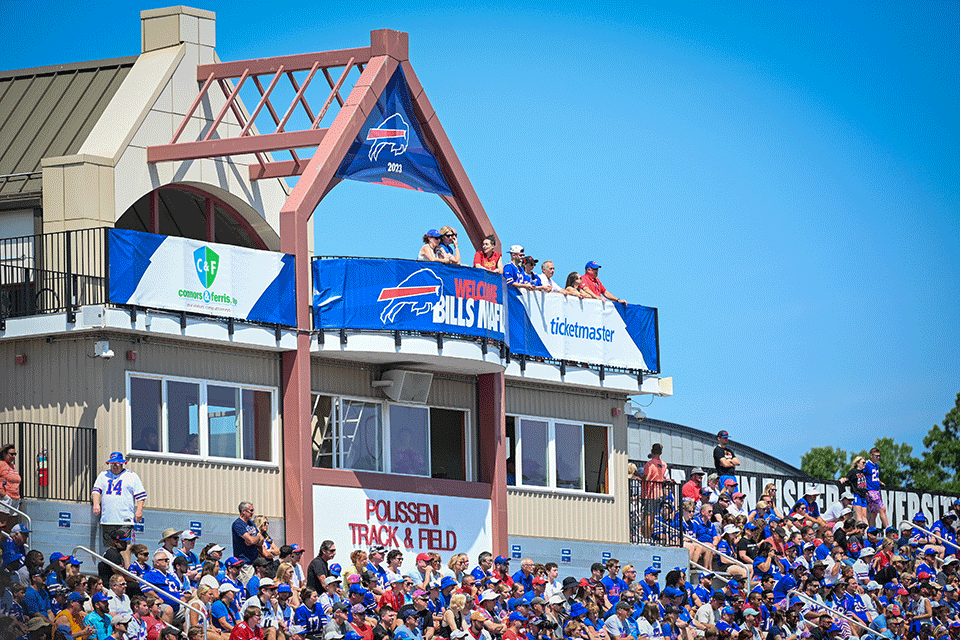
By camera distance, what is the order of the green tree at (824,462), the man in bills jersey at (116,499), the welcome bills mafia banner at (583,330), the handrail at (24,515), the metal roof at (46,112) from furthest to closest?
the green tree at (824,462)
the welcome bills mafia banner at (583,330)
the metal roof at (46,112)
the man in bills jersey at (116,499)
the handrail at (24,515)

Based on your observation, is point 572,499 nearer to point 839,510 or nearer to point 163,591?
point 839,510

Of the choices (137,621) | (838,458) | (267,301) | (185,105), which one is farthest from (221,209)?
(838,458)

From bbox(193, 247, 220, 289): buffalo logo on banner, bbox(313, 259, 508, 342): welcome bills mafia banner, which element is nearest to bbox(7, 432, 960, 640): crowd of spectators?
bbox(193, 247, 220, 289): buffalo logo on banner

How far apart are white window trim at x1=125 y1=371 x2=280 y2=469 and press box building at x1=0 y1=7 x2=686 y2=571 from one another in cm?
4

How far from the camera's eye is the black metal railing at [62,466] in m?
25.2

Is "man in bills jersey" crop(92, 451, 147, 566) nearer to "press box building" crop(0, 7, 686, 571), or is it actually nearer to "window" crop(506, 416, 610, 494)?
"press box building" crop(0, 7, 686, 571)

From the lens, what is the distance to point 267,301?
2736 cm

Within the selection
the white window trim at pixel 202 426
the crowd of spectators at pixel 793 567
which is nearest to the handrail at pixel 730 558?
the crowd of spectators at pixel 793 567

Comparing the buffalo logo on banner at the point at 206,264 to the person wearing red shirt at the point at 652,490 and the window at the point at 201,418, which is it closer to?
the window at the point at 201,418

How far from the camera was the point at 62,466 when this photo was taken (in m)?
25.2

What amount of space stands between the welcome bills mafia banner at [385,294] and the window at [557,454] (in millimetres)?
3694

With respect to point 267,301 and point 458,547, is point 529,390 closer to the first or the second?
point 458,547

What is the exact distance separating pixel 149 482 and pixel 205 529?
1075 mm

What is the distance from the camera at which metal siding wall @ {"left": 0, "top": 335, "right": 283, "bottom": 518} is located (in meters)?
25.6
